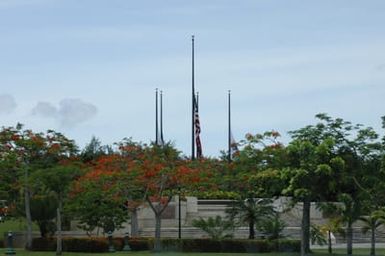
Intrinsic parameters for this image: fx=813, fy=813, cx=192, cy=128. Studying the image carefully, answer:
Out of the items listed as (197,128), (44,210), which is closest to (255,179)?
(44,210)

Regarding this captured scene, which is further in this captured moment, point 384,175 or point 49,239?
point 49,239

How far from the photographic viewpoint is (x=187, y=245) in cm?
4397

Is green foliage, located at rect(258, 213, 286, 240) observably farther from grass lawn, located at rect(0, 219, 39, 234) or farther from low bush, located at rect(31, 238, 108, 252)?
grass lawn, located at rect(0, 219, 39, 234)

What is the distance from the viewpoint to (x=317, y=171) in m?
32.8

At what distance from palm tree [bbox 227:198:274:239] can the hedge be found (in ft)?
19.9

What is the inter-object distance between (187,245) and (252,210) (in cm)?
784

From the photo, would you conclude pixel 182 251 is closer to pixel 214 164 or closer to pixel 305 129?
pixel 214 164

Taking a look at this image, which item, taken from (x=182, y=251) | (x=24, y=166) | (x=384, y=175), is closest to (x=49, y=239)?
(x=24, y=166)

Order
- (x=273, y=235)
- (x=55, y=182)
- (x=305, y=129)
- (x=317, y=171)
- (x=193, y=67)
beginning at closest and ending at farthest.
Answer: (x=317, y=171) < (x=305, y=129) < (x=55, y=182) < (x=273, y=235) < (x=193, y=67)

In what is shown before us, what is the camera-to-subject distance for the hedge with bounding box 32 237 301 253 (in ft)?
138

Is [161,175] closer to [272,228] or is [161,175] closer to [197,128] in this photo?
[272,228]

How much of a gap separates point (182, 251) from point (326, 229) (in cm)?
790

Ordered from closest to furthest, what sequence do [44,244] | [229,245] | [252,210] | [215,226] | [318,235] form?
[44,244] → [318,235] → [229,245] → [215,226] → [252,210]

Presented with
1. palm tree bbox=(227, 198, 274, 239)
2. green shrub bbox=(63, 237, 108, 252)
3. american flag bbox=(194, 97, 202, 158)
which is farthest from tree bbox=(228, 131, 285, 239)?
american flag bbox=(194, 97, 202, 158)
